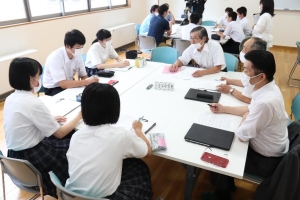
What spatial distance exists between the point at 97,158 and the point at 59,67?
1534 mm

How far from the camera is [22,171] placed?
1.42 metres

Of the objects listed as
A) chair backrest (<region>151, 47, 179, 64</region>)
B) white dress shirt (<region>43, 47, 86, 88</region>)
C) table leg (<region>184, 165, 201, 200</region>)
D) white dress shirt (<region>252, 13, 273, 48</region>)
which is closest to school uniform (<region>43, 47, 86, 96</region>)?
white dress shirt (<region>43, 47, 86, 88</region>)

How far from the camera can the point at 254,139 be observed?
1632 millimetres

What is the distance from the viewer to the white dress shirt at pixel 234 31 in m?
4.64

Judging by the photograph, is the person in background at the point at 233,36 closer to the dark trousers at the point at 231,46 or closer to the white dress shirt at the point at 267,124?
the dark trousers at the point at 231,46

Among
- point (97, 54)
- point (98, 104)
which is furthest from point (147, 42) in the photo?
point (98, 104)

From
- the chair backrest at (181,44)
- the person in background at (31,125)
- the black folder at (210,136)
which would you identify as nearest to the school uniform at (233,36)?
the chair backrest at (181,44)

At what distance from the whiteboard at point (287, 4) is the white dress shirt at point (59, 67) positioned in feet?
20.3

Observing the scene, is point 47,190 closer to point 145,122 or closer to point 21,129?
point 21,129

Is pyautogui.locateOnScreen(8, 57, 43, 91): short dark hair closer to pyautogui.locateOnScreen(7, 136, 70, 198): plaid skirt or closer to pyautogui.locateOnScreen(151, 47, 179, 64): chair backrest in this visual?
pyautogui.locateOnScreen(7, 136, 70, 198): plaid skirt

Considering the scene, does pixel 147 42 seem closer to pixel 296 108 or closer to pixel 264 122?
pixel 296 108

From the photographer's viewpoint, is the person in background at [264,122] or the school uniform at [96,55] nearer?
the person in background at [264,122]

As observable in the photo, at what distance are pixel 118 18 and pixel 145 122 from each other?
5427 millimetres

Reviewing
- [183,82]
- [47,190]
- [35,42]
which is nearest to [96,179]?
[47,190]
